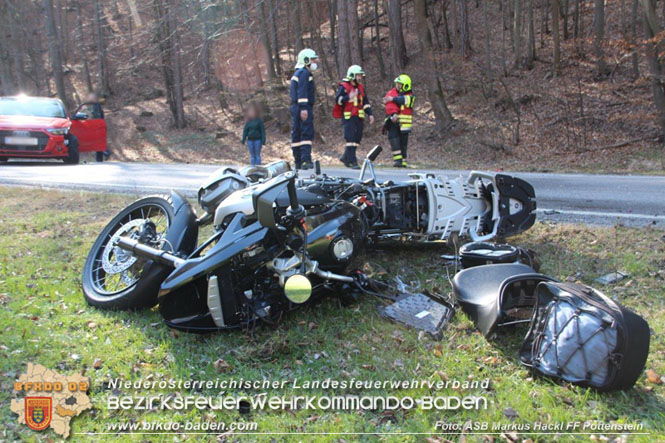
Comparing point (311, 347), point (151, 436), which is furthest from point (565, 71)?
point (151, 436)

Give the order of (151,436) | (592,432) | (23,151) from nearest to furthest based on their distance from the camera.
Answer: (592,432) → (151,436) → (23,151)

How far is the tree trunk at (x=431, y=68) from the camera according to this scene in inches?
654

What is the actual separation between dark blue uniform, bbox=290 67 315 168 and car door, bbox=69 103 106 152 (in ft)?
28.0

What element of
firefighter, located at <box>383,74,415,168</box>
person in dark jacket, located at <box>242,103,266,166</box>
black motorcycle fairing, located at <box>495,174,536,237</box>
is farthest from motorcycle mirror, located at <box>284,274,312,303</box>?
person in dark jacket, located at <box>242,103,266,166</box>

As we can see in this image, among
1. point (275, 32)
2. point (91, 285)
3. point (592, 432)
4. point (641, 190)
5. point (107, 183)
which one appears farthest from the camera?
point (275, 32)

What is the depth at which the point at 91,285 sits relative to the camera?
4.59m

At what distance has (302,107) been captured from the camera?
11.5m

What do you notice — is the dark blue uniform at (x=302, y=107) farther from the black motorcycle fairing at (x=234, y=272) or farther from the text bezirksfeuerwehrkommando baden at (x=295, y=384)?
the text bezirksfeuerwehrkommando baden at (x=295, y=384)

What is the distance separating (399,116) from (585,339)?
33.2 feet

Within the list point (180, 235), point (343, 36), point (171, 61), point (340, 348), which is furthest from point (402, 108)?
point (171, 61)

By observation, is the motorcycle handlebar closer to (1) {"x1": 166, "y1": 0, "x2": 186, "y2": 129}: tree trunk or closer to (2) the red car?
(2) the red car

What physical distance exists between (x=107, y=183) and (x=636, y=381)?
9.65m

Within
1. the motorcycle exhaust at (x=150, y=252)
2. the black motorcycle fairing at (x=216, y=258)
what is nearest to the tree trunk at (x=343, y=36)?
the motorcycle exhaust at (x=150, y=252)

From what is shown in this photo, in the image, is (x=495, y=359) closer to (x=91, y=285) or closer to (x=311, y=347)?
(x=311, y=347)
